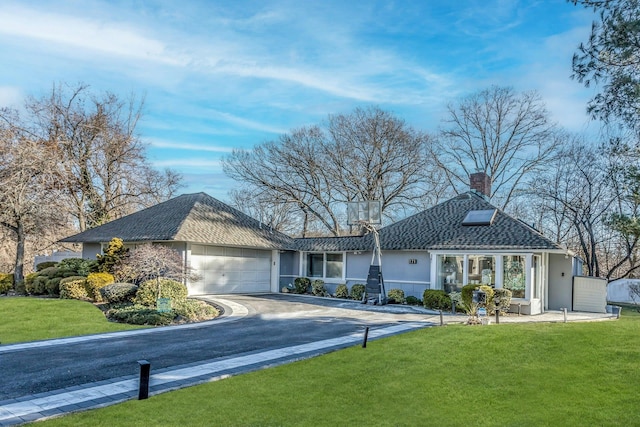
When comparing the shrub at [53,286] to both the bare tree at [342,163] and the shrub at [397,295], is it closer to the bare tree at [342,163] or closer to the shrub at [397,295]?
the shrub at [397,295]

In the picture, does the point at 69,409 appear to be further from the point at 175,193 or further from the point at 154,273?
the point at 175,193

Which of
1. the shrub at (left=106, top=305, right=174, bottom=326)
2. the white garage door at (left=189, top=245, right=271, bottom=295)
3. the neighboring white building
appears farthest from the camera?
the neighboring white building

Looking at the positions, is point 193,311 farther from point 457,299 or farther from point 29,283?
point 29,283

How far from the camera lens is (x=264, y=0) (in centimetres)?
1434

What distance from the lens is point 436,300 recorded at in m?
17.9

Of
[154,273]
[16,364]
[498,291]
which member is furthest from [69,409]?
[498,291]

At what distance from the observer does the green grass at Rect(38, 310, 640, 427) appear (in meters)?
5.57

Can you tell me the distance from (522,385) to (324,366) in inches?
132

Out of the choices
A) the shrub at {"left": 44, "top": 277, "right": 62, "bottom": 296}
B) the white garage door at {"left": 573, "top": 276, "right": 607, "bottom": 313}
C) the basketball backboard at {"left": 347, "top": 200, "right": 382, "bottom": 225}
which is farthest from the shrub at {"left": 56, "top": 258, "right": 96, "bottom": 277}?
the white garage door at {"left": 573, "top": 276, "right": 607, "bottom": 313}

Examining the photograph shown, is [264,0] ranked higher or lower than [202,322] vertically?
higher

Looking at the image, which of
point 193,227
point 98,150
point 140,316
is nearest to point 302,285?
point 193,227

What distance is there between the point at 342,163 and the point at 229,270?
565 inches

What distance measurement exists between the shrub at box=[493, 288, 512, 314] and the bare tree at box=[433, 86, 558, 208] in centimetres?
1935

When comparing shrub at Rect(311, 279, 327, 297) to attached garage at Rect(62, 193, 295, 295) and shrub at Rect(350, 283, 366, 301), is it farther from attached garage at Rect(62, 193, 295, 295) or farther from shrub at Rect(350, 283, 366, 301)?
attached garage at Rect(62, 193, 295, 295)
